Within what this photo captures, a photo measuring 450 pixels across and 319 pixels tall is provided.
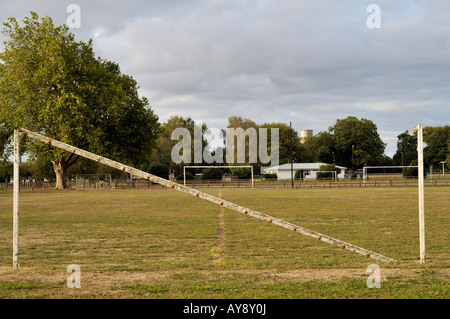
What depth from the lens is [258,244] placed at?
11.7 metres

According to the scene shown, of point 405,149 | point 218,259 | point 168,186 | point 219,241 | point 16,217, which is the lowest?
point 219,241

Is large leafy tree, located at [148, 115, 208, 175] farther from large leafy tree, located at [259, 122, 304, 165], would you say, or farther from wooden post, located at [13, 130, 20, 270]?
wooden post, located at [13, 130, 20, 270]

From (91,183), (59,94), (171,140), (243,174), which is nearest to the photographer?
(59,94)

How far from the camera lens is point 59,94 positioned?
45.3m

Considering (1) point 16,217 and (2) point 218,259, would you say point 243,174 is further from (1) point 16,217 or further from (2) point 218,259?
(1) point 16,217

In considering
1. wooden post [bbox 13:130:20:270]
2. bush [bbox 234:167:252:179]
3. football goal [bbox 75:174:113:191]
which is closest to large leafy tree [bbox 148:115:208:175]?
bush [bbox 234:167:252:179]

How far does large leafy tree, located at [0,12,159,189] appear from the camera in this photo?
44312mm

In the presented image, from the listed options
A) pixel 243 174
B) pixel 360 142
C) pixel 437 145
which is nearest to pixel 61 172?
pixel 243 174

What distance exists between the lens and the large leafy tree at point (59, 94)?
1745 inches

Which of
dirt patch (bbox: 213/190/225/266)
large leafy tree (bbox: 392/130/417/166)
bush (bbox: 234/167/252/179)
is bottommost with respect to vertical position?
dirt patch (bbox: 213/190/225/266)

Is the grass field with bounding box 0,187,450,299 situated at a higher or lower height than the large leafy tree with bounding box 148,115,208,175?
lower

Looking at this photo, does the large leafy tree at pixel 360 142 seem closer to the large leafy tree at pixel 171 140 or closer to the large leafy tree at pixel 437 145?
the large leafy tree at pixel 437 145
